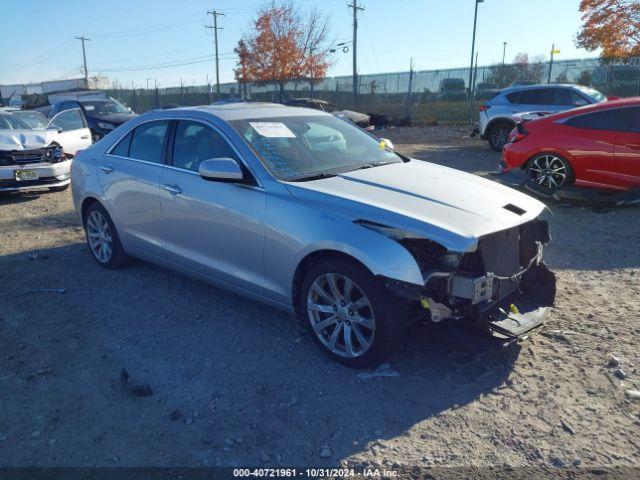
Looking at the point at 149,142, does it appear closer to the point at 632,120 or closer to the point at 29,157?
the point at 29,157

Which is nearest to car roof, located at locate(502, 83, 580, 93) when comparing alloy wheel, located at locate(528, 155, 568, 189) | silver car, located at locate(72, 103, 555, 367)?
alloy wheel, located at locate(528, 155, 568, 189)

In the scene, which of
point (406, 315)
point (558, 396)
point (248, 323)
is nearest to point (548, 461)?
point (558, 396)

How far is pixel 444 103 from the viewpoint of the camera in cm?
2806

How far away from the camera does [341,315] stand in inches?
138

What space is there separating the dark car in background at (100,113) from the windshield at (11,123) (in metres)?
4.83

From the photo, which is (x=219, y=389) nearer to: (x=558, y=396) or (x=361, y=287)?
(x=361, y=287)

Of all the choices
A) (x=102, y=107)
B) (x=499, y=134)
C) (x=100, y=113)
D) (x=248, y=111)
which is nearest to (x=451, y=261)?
(x=248, y=111)

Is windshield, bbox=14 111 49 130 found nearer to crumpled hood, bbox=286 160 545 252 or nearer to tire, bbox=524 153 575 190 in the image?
crumpled hood, bbox=286 160 545 252

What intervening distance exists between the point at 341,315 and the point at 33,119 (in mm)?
10286

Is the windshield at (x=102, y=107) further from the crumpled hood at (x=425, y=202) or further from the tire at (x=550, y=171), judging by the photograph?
the crumpled hood at (x=425, y=202)

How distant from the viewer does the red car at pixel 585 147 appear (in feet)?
23.7

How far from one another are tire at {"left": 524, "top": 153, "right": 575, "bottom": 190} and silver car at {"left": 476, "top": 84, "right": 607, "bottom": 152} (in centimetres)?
557

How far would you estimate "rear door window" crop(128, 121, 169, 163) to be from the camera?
4.79m

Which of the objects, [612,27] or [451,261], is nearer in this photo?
[451,261]
